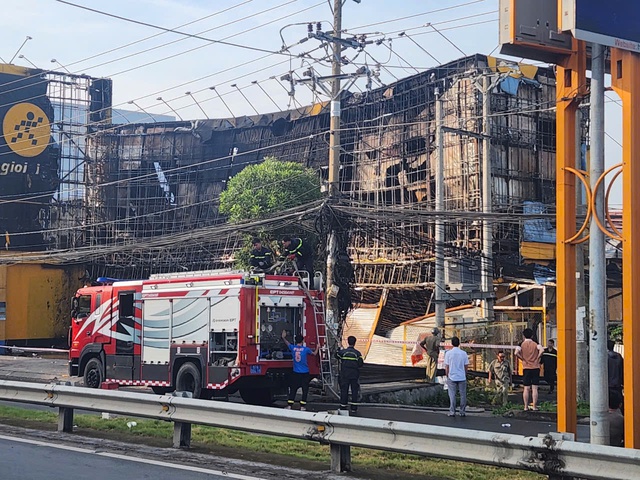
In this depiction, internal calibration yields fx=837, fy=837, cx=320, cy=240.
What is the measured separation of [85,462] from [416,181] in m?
35.9

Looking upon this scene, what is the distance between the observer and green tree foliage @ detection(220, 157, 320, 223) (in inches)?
1511

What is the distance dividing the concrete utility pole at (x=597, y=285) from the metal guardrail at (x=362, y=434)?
234 cm

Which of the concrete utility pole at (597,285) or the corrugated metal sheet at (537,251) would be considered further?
the corrugated metal sheet at (537,251)

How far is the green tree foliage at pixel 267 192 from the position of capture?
38.4 m

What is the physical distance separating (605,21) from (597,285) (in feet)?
10.2

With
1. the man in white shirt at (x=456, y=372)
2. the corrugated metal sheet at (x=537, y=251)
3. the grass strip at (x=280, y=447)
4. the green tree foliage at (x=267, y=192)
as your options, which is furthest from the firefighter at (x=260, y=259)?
the corrugated metal sheet at (x=537, y=251)

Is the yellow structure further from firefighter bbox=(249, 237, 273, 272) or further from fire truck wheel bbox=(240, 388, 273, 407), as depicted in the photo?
fire truck wheel bbox=(240, 388, 273, 407)

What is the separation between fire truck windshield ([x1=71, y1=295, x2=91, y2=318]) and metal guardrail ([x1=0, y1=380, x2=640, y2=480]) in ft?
29.0

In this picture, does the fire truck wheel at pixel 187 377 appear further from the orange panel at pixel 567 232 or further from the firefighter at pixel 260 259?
the orange panel at pixel 567 232

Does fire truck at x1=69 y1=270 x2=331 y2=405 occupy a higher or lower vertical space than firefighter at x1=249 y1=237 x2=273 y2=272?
lower

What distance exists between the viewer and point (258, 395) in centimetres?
1856

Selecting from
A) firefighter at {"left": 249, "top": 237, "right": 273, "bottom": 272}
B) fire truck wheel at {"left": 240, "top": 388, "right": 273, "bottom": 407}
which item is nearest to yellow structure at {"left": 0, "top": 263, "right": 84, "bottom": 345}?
firefighter at {"left": 249, "top": 237, "right": 273, "bottom": 272}

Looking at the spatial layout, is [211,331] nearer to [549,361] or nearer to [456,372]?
[456,372]

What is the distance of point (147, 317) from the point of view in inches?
766
